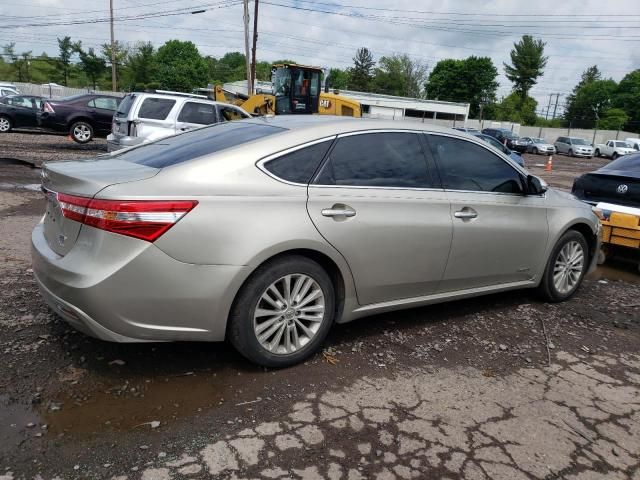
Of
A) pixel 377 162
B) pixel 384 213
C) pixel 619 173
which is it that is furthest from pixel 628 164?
pixel 384 213

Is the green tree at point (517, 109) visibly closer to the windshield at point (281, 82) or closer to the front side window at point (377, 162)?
the windshield at point (281, 82)

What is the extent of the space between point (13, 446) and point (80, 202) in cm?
127

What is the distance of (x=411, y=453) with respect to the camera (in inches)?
108

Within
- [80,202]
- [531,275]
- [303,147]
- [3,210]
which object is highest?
[303,147]

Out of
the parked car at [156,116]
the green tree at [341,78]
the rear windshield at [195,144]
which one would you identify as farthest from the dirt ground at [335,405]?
the green tree at [341,78]

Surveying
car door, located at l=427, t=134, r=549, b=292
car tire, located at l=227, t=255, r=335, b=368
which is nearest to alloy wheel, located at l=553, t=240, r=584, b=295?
car door, located at l=427, t=134, r=549, b=292

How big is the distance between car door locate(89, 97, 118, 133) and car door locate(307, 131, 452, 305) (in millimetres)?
14665

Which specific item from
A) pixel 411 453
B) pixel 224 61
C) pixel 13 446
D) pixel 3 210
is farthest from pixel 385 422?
pixel 224 61

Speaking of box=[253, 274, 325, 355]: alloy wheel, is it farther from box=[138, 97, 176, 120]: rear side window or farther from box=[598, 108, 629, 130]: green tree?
box=[598, 108, 629, 130]: green tree

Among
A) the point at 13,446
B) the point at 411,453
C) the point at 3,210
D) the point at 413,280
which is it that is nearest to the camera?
the point at 13,446

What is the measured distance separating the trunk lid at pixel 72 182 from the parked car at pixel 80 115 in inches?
560

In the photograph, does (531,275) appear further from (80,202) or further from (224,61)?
(224,61)

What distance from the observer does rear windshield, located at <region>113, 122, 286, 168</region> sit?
3.46 meters

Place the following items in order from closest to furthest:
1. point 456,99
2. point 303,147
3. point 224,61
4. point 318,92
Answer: point 303,147
point 318,92
point 456,99
point 224,61
